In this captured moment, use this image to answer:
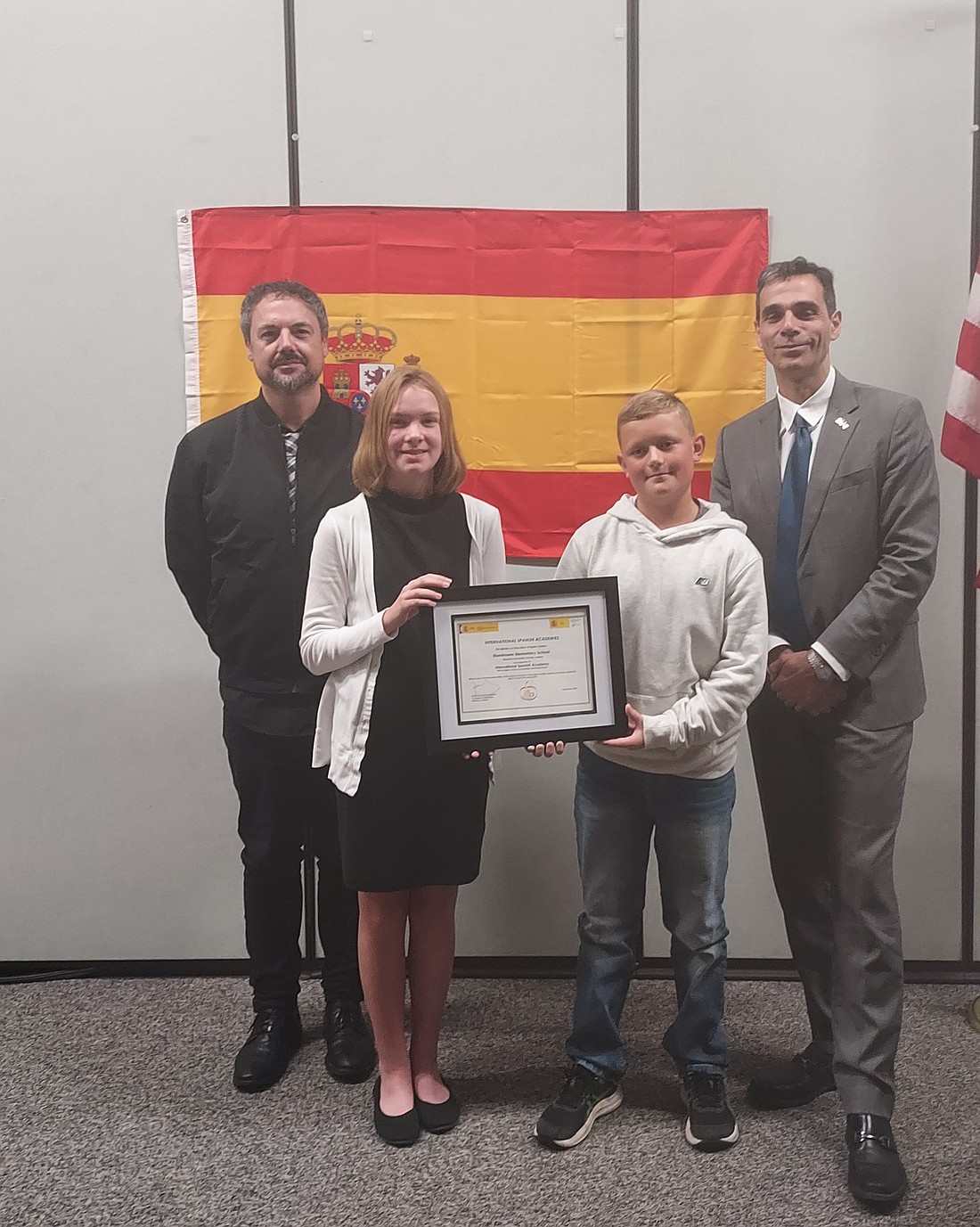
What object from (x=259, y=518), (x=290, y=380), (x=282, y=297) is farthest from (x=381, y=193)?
(x=259, y=518)

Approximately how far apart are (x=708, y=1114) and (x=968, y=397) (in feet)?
6.00

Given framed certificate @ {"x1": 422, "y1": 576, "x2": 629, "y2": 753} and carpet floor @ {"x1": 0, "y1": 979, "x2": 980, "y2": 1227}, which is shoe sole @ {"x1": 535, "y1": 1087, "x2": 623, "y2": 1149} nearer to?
carpet floor @ {"x1": 0, "y1": 979, "x2": 980, "y2": 1227}

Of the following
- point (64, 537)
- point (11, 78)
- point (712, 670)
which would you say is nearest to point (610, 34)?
point (11, 78)

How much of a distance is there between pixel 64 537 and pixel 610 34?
6.82ft

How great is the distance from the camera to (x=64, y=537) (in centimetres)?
261

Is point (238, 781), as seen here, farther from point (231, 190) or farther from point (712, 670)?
point (231, 190)

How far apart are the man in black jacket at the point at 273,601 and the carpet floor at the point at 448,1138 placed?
0.19m

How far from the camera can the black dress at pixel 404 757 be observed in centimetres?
182

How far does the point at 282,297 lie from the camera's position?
207cm

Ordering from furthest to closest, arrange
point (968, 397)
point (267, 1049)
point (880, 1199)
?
point (968, 397), point (267, 1049), point (880, 1199)

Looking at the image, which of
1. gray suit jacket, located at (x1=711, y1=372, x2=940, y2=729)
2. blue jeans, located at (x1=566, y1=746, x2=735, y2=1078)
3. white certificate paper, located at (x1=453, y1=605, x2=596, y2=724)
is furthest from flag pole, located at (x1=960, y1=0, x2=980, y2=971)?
white certificate paper, located at (x1=453, y1=605, x2=596, y2=724)

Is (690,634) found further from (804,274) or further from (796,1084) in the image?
(796,1084)

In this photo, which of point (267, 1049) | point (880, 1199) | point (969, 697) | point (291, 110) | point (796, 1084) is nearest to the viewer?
point (880, 1199)

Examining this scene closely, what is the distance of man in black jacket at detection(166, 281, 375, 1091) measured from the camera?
2.09m
